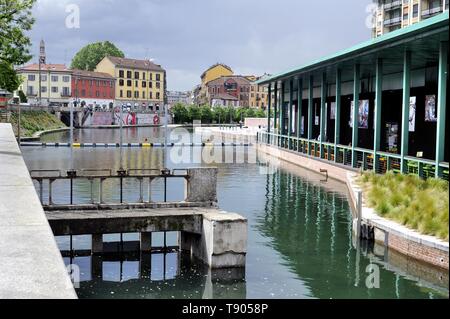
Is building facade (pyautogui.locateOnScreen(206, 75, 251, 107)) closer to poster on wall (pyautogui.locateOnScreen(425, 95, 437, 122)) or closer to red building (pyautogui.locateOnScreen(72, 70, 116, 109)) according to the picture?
red building (pyautogui.locateOnScreen(72, 70, 116, 109))

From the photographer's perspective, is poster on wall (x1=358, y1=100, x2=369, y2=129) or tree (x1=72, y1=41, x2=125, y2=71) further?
tree (x1=72, y1=41, x2=125, y2=71)

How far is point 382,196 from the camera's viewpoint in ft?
59.2

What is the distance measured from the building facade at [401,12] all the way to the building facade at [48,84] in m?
60.7

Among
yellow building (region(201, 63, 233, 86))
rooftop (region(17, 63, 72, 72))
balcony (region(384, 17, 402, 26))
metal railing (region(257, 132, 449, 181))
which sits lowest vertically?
metal railing (region(257, 132, 449, 181))

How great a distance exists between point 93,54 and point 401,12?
79.0 meters

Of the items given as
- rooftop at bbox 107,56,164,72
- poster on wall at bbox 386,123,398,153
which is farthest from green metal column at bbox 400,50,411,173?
rooftop at bbox 107,56,164,72

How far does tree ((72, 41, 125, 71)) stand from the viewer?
465 ft

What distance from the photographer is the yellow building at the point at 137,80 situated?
134 meters

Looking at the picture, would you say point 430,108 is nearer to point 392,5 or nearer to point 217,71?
point 392,5

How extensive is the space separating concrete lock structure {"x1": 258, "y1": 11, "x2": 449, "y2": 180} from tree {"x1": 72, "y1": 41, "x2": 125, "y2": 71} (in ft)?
336

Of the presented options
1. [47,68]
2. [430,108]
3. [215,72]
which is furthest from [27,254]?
[215,72]

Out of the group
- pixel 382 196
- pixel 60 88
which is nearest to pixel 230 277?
pixel 382 196
